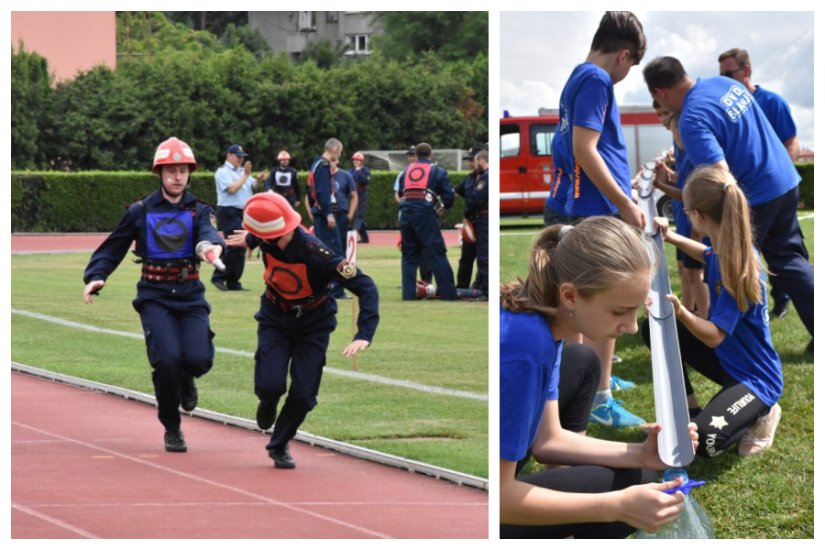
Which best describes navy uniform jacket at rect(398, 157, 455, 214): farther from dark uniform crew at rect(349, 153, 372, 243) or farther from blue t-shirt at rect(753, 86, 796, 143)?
blue t-shirt at rect(753, 86, 796, 143)

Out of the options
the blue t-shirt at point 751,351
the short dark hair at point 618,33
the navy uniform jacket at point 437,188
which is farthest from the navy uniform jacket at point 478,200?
the short dark hair at point 618,33

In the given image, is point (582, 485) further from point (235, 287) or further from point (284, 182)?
point (235, 287)

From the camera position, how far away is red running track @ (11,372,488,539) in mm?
4602

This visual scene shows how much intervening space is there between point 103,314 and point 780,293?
653 centimetres

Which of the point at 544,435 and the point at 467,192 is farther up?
the point at 467,192

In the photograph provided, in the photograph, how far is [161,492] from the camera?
5.27 meters

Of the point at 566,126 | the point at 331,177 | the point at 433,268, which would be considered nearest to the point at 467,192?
the point at 433,268

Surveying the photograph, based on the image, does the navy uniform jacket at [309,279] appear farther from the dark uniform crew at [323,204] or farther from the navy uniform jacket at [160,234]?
the dark uniform crew at [323,204]

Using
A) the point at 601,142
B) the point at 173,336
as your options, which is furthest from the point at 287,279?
the point at 601,142

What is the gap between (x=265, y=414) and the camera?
5957 millimetres

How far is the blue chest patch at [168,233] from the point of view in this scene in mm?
5758

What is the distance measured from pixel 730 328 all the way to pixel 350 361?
14.7 ft
